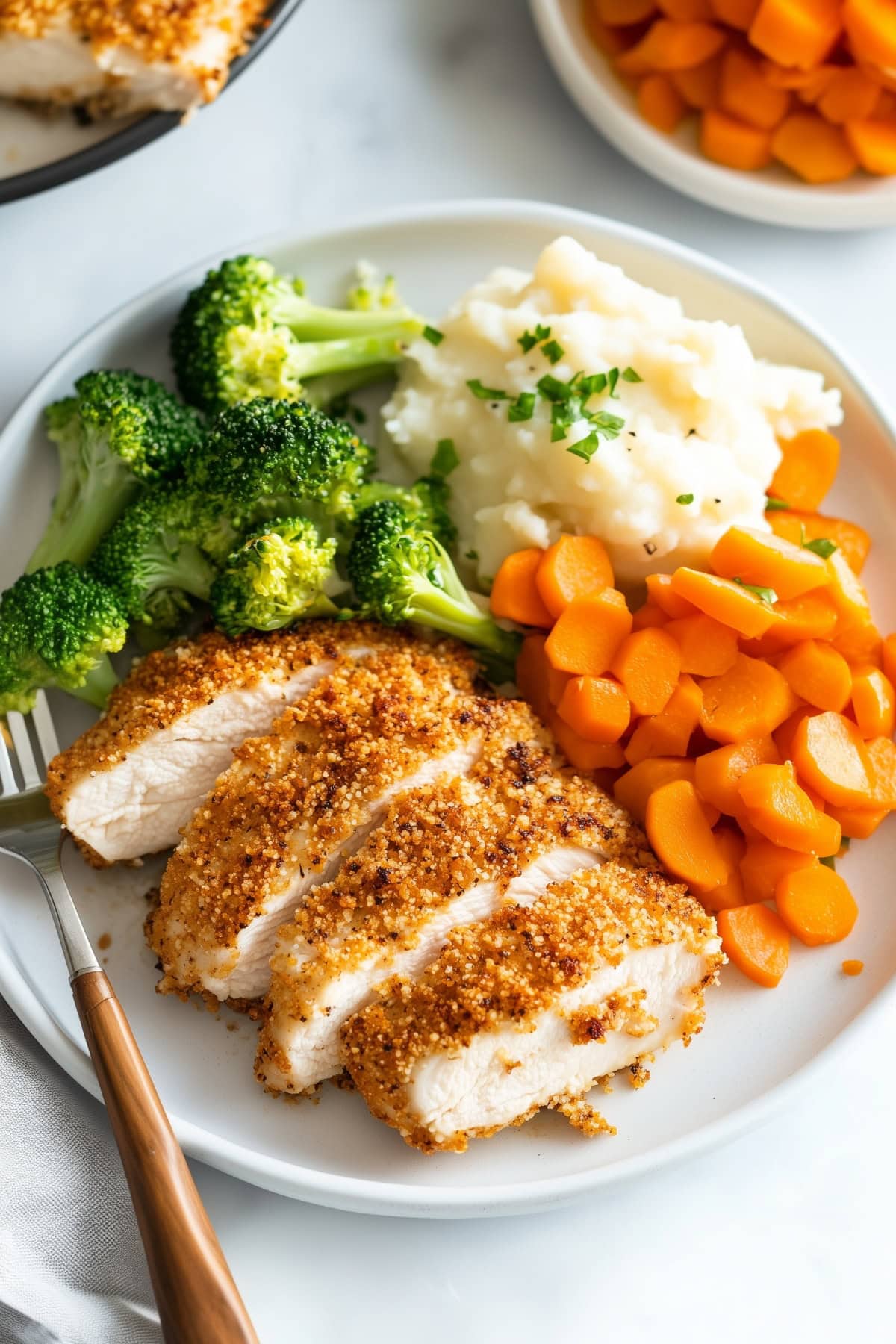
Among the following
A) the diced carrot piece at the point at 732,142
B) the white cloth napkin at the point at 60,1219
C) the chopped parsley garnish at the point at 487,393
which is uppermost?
the diced carrot piece at the point at 732,142

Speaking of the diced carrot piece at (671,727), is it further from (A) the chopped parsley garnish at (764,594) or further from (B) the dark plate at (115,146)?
(B) the dark plate at (115,146)

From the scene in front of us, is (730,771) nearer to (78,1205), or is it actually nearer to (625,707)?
(625,707)

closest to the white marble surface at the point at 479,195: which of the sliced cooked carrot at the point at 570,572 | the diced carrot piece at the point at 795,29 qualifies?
the diced carrot piece at the point at 795,29

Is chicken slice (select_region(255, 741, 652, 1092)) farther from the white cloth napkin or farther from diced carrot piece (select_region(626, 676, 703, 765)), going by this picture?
the white cloth napkin

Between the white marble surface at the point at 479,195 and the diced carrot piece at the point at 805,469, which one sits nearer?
the white marble surface at the point at 479,195

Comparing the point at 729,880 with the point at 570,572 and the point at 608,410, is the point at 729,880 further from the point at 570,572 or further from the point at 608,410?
the point at 608,410

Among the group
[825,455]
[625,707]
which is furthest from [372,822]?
[825,455]

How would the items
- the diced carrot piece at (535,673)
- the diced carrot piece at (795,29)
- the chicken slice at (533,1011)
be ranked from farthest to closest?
1. the diced carrot piece at (795,29)
2. the diced carrot piece at (535,673)
3. the chicken slice at (533,1011)
